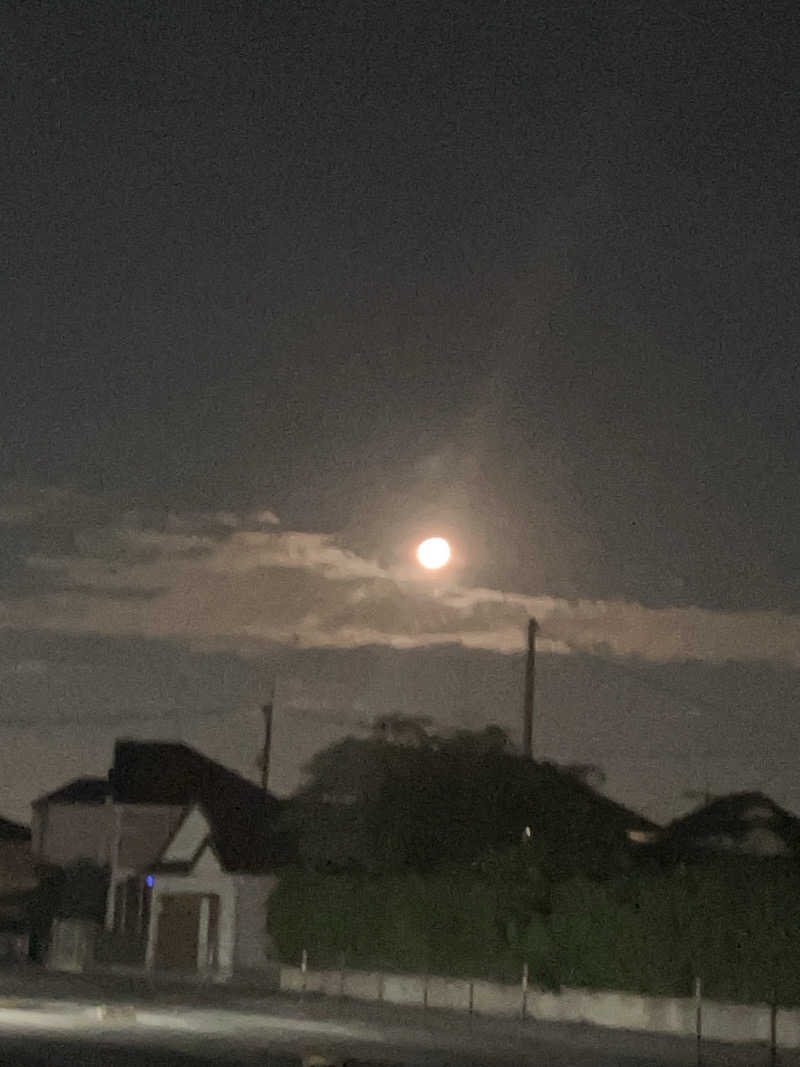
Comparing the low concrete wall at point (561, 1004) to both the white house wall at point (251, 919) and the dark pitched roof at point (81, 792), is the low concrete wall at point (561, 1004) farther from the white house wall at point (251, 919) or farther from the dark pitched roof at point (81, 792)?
the dark pitched roof at point (81, 792)

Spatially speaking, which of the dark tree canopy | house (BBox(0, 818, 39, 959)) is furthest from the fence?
house (BBox(0, 818, 39, 959))

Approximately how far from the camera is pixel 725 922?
101 ft

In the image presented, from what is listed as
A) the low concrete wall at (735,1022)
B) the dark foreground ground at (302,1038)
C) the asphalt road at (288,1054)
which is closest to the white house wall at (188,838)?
the dark foreground ground at (302,1038)

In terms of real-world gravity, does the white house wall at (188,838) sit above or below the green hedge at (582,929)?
above

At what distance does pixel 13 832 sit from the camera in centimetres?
10525

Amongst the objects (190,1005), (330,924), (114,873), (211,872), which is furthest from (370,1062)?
(114,873)

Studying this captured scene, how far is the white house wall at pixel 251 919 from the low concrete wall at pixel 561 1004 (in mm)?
11181

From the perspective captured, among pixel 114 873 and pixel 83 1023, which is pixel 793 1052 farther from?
pixel 114 873

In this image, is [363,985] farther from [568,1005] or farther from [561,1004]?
[568,1005]

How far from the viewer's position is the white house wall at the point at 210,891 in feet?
182

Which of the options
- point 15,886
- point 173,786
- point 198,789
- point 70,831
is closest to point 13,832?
point 15,886

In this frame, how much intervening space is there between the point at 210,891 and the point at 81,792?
36750 millimetres

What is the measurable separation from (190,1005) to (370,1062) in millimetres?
14904

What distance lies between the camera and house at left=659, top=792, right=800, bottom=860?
5025cm
